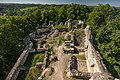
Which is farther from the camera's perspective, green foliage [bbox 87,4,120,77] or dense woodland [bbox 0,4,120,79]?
green foliage [bbox 87,4,120,77]

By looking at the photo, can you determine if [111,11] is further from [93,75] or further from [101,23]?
Result: [93,75]

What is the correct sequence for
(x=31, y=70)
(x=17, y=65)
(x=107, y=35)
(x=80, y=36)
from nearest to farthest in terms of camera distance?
(x=31, y=70), (x=17, y=65), (x=80, y=36), (x=107, y=35)

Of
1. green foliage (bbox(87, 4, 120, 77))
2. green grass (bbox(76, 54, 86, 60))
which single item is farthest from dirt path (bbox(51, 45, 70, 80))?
green foliage (bbox(87, 4, 120, 77))

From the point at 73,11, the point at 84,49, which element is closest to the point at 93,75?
the point at 84,49

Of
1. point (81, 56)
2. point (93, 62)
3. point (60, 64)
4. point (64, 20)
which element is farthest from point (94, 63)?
point (64, 20)

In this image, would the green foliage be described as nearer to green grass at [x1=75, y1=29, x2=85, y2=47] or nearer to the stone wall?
green grass at [x1=75, y1=29, x2=85, y2=47]

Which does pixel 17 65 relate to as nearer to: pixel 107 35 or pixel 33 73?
pixel 33 73
